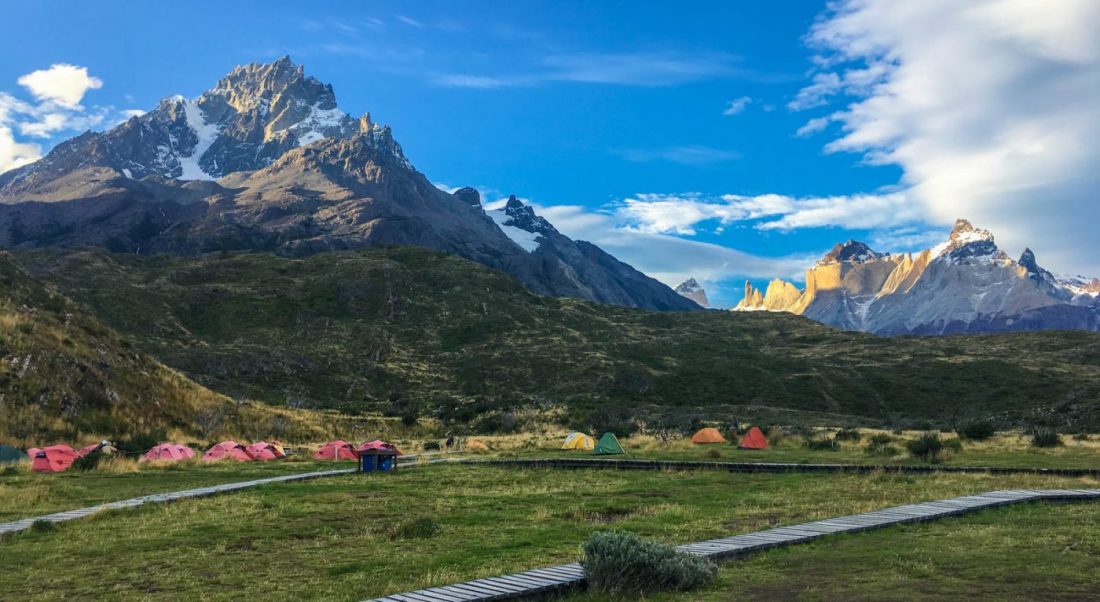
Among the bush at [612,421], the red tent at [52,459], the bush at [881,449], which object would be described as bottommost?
the bush at [612,421]

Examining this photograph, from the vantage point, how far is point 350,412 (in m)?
85.5

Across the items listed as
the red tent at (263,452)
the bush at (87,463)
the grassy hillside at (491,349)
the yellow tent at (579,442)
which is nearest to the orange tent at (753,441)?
the yellow tent at (579,442)

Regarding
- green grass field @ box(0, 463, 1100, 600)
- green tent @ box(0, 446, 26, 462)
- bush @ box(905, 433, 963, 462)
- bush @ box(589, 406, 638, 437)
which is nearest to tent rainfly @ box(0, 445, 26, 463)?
green tent @ box(0, 446, 26, 462)

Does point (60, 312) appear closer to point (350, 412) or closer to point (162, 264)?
point (350, 412)

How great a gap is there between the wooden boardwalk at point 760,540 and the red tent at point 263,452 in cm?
3474

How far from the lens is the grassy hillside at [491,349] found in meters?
105

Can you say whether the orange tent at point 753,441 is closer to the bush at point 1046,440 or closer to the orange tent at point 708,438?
the orange tent at point 708,438

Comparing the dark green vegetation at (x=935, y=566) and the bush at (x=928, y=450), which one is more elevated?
the dark green vegetation at (x=935, y=566)

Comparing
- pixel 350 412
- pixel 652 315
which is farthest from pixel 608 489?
pixel 652 315

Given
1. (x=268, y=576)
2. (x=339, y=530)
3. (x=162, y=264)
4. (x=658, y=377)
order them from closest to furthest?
(x=268, y=576) < (x=339, y=530) < (x=658, y=377) < (x=162, y=264)

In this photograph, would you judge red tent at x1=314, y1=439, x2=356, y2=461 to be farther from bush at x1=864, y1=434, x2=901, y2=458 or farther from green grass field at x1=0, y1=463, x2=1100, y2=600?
bush at x1=864, y1=434, x2=901, y2=458

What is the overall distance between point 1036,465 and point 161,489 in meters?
32.8

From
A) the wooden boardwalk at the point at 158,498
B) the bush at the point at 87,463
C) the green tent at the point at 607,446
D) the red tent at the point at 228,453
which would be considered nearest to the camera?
the wooden boardwalk at the point at 158,498

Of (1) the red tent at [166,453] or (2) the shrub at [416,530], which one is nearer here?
(2) the shrub at [416,530]
